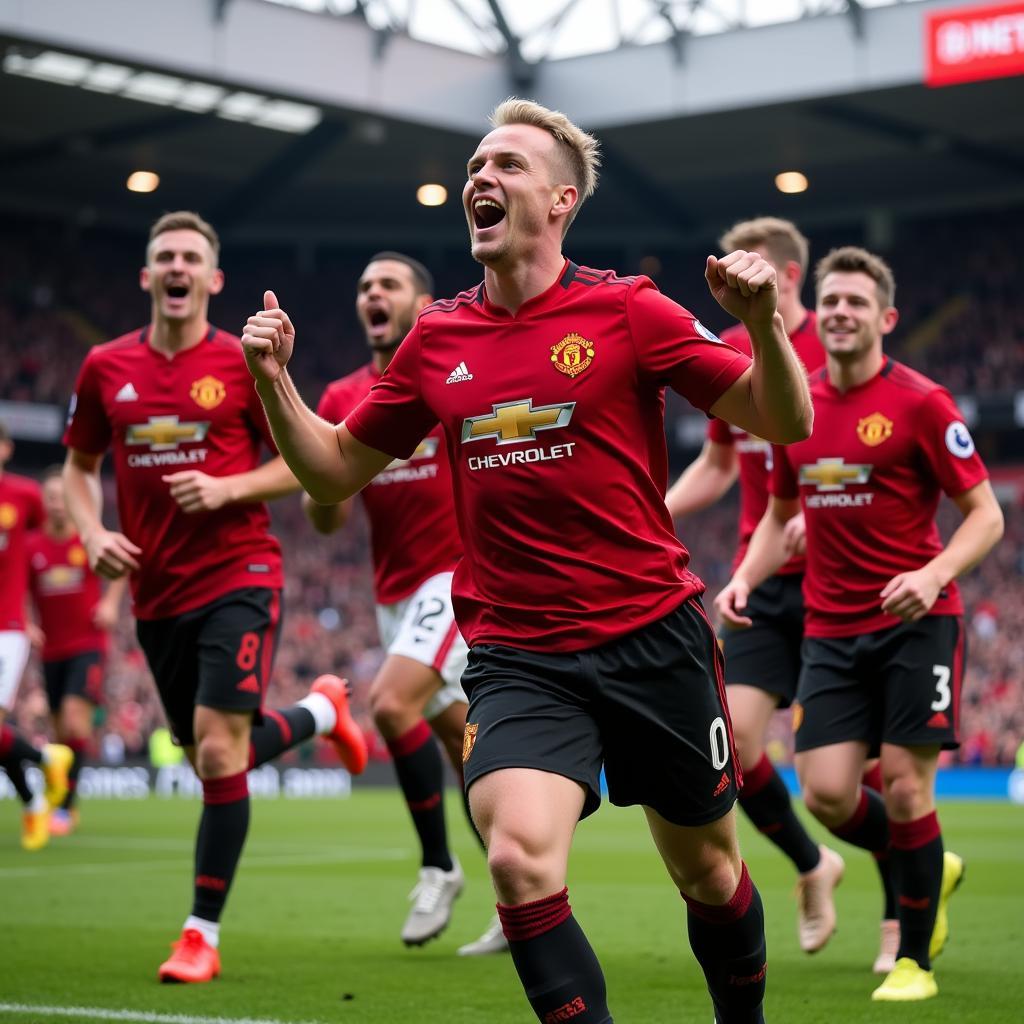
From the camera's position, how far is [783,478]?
Result: 636 centimetres

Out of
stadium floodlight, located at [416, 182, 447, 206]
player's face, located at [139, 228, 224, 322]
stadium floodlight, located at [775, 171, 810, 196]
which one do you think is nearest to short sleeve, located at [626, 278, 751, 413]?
player's face, located at [139, 228, 224, 322]

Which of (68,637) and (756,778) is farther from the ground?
(68,637)

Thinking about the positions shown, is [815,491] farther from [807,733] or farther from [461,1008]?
[461,1008]

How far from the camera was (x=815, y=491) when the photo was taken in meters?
6.11

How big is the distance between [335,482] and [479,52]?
25979 mm

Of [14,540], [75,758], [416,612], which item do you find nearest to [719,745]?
[416,612]

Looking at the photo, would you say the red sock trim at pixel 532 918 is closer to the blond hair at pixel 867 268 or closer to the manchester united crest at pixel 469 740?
the manchester united crest at pixel 469 740

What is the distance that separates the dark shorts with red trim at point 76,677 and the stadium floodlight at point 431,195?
73.1ft

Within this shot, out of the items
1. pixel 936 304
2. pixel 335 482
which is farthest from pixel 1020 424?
pixel 335 482

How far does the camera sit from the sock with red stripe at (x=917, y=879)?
569 cm

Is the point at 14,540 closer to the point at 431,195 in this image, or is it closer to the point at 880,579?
the point at 880,579

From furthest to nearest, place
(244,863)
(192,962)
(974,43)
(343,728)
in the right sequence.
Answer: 1. (974,43)
2. (244,863)
3. (343,728)
4. (192,962)

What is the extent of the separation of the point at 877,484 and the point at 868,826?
54.5 inches

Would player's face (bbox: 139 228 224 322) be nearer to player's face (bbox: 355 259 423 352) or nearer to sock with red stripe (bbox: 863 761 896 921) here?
player's face (bbox: 355 259 423 352)
